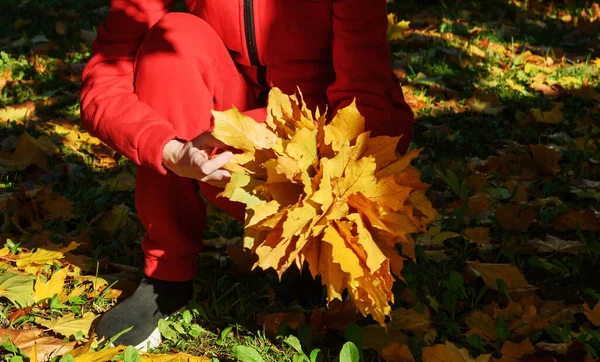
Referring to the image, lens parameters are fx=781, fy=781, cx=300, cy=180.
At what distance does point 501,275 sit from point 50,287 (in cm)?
121

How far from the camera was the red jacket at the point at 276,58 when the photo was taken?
1.76 meters

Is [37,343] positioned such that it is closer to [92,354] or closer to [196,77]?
[92,354]

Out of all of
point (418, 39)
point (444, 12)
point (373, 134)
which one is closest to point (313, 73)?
point (373, 134)

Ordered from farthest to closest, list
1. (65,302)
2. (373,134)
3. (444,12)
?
(444,12) → (65,302) → (373,134)

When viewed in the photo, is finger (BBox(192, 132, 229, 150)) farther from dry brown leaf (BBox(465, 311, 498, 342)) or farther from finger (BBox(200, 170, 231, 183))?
dry brown leaf (BBox(465, 311, 498, 342))

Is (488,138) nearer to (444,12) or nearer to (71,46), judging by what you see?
(444,12)

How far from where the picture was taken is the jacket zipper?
1855 millimetres

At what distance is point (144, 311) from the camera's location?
1.95 m

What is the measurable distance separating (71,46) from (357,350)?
124 inches

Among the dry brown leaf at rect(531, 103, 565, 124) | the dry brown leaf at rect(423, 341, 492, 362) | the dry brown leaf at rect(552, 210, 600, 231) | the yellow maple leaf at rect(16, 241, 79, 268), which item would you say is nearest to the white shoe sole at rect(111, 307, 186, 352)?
the yellow maple leaf at rect(16, 241, 79, 268)

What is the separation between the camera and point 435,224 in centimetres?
245

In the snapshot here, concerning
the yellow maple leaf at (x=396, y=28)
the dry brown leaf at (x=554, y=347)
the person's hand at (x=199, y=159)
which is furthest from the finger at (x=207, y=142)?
the yellow maple leaf at (x=396, y=28)

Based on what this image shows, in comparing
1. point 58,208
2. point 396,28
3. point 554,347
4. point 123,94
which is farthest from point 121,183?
point 396,28

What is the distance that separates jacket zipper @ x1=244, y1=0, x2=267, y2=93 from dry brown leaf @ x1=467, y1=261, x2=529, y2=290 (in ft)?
2.60
